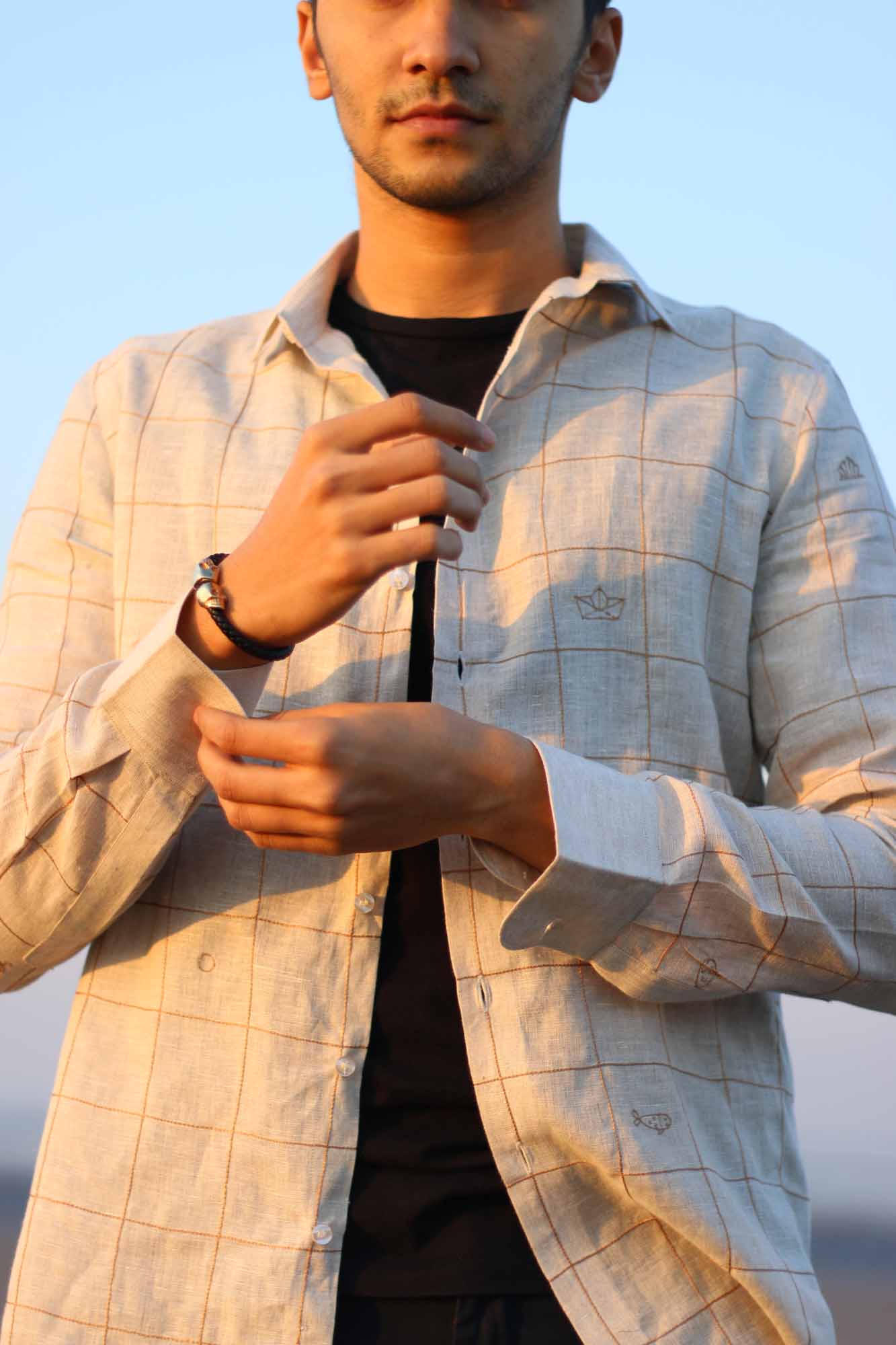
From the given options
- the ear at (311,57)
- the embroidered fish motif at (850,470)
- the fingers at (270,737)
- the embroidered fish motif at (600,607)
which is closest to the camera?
the fingers at (270,737)

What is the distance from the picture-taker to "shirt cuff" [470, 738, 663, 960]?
59.0 inches

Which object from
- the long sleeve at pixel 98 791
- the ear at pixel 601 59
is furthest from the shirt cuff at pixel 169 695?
the ear at pixel 601 59

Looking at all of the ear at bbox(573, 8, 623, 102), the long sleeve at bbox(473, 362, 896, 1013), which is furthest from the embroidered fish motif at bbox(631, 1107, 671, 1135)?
the ear at bbox(573, 8, 623, 102)

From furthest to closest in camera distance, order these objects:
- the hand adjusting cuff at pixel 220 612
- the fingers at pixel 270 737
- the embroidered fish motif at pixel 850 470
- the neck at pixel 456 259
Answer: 1. the neck at pixel 456 259
2. the embroidered fish motif at pixel 850 470
3. the hand adjusting cuff at pixel 220 612
4. the fingers at pixel 270 737

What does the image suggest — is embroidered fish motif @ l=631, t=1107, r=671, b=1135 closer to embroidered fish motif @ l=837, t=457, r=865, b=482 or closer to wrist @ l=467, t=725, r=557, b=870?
wrist @ l=467, t=725, r=557, b=870

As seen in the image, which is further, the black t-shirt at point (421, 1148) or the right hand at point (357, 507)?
the black t-shirt at point (421, 1148)

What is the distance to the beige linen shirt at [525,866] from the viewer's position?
1559 mm

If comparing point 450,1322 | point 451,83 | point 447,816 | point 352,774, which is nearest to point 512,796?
point 447,816

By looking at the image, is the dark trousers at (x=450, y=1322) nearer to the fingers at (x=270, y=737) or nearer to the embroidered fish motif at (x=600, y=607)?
the fingers at (x=270, y=737)

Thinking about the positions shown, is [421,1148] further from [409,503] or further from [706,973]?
[409,503]

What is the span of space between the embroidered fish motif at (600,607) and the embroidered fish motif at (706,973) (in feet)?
1.37

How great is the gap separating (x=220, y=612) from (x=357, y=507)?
183 millimetres

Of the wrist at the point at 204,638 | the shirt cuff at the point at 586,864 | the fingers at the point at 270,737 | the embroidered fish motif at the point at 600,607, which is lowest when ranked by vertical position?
the shirt cuff at the point at 586,864

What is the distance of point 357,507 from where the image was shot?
4.74 ft
